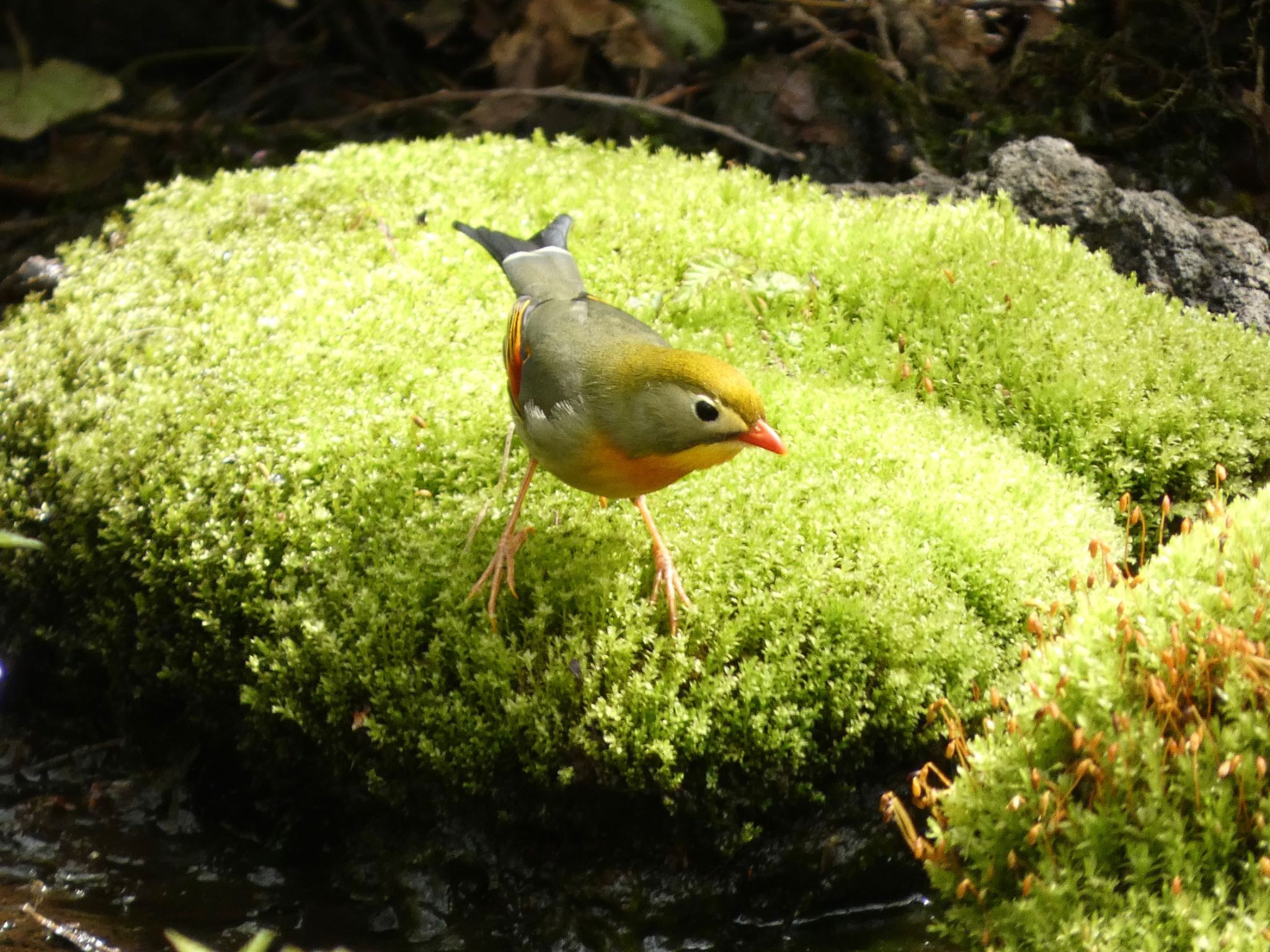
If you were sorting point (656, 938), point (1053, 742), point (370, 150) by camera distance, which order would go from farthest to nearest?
point (370, 150) → point (656, 938) → point (1053, 742)

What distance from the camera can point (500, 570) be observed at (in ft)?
10.8

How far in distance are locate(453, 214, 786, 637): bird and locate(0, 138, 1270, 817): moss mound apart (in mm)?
138

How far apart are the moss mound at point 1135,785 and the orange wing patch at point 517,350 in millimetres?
1661

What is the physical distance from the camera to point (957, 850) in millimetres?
2598

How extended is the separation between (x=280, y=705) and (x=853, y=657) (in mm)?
1772

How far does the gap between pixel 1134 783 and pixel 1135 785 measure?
0.01 metres

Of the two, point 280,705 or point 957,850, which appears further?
point 280,705

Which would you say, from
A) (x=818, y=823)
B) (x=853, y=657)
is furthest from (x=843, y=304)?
(x=818, y=823)

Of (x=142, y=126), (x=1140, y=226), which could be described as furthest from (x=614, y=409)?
(x=142, y=126)

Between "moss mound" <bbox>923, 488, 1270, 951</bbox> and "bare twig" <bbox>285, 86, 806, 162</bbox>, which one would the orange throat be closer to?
"moss mound" <bbox>923, 488, 1270, 951</bbox>

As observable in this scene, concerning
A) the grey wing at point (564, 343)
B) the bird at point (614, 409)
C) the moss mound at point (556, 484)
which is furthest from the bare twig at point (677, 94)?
the grey wing at point (564, 343)

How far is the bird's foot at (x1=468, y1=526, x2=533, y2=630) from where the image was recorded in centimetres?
325

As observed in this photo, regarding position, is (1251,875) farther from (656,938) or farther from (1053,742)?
(656,938)

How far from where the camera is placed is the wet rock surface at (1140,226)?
179 inches
